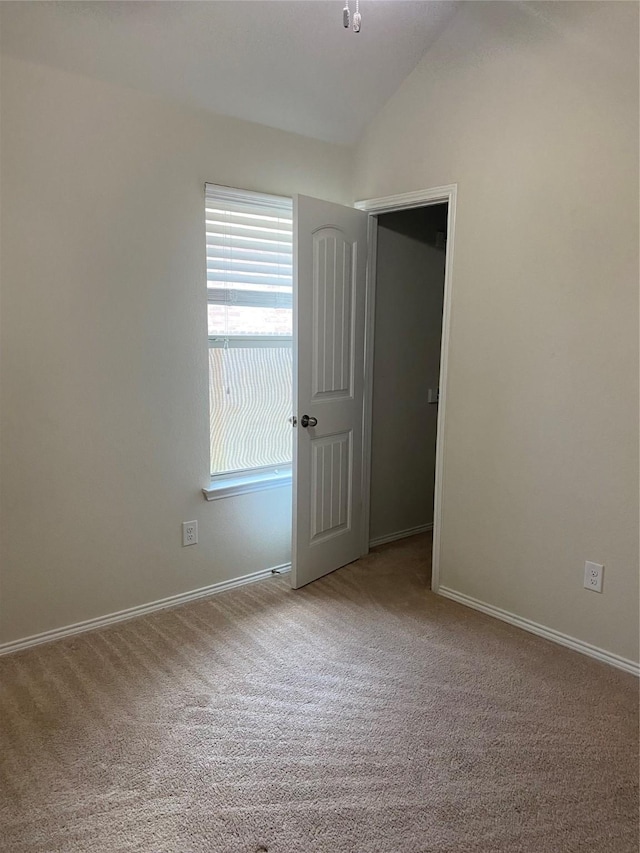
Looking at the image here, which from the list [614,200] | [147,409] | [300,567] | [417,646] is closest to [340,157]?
[614,200]

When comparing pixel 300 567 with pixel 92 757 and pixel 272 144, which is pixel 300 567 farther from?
pixel 272 144

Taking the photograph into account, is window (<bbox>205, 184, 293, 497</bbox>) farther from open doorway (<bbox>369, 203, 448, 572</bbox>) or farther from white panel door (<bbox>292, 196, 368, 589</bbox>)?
open doorway (<bbox>369, 203, 448, 572</bbox>)

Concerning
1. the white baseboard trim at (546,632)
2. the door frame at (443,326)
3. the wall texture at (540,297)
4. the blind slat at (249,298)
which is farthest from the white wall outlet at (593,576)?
the blind slat at (249,298)

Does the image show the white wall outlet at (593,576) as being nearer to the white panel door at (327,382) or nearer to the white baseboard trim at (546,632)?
the white baseboard trim at (546,632)

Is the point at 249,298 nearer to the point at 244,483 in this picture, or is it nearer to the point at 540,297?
the point at 244,483

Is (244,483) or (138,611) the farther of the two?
(244,483)

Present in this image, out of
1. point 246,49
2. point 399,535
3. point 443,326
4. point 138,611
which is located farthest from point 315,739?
point 246,49

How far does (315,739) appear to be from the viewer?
2.08 m

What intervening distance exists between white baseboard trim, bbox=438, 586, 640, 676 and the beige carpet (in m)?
0.05

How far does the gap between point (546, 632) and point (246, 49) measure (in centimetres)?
294

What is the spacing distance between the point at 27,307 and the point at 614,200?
2.39 meters

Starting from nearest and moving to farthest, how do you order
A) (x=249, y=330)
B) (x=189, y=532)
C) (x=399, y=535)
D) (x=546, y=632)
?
(x=546, y=632)
(x=189, y=532)
(x=249, y=330)
(x=399, y=535)

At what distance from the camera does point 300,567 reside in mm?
3225

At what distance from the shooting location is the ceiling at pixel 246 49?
7.50 ft
